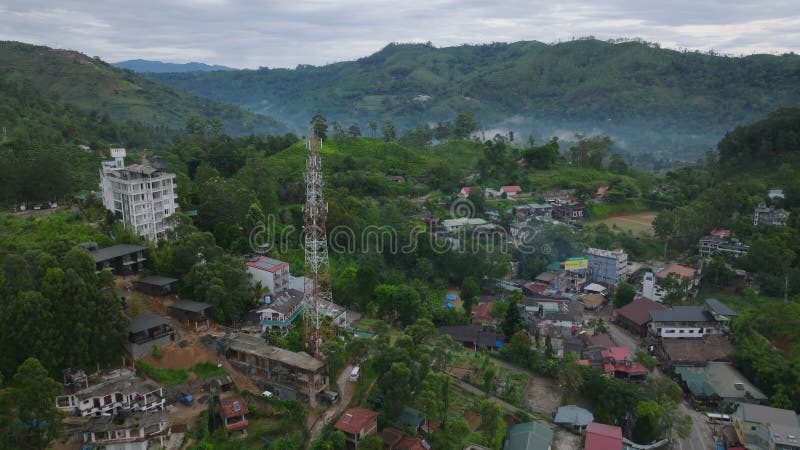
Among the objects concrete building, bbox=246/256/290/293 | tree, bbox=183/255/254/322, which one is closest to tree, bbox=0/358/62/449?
tree, bbox=183/255/254/322

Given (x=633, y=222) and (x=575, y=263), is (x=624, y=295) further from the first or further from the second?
(x=633, y=222)

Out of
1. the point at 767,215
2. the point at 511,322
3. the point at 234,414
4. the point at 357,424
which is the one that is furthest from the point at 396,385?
the point at 767,215

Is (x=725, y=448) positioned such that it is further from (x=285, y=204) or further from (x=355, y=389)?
(x=285, y=204)

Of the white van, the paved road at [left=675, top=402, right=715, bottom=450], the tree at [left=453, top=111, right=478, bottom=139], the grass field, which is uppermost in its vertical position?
the tree at [left=453, top=111, right=478, bottom=139]

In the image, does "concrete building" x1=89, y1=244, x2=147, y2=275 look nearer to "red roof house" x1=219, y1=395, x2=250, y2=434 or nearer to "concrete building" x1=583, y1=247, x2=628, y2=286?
"red roof house" x1=219, y1=395, x2=250, y2=434

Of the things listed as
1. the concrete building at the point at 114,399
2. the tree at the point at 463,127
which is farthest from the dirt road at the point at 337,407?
the tree at the point at 463,127

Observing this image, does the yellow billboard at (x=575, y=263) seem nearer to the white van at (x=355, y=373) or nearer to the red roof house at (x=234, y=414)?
the white van at (x=355, y=373)
